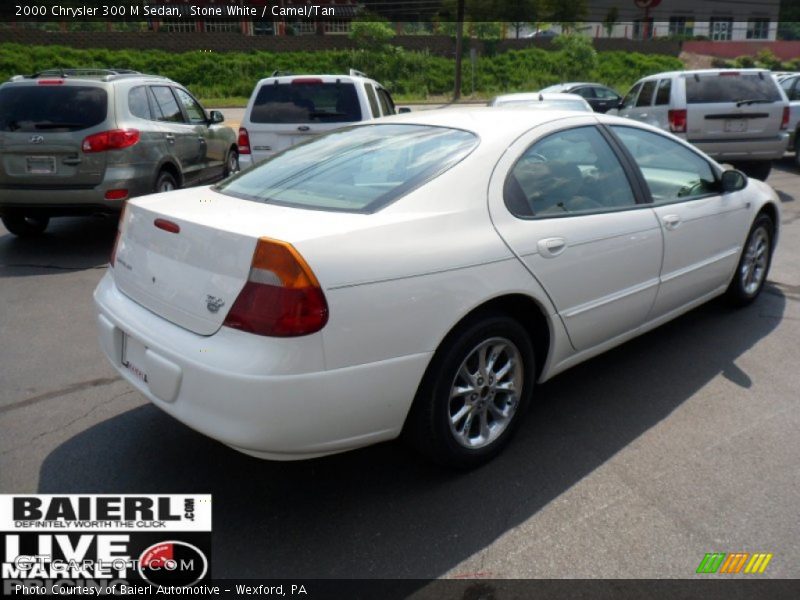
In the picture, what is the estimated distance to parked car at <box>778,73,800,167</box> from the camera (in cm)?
1270

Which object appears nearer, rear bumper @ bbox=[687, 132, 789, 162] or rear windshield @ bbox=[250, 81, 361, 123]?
rear windshield @ bbox=[250, 81, 361, 123]

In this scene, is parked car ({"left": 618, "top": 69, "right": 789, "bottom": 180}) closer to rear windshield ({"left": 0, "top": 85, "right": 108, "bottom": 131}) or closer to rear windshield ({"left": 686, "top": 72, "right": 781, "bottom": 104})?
rear windshield ({"left": 686, "top": 72, "right": 781, "bottom": 104})

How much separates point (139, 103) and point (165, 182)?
2.90ft

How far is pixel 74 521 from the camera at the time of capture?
2844 millimetres

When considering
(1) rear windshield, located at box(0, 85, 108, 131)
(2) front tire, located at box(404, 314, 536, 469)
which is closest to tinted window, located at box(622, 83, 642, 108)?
(1) rear windshield, located at box(0, 85, 108, 131)

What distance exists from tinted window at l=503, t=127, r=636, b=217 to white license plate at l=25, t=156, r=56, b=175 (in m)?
5.36

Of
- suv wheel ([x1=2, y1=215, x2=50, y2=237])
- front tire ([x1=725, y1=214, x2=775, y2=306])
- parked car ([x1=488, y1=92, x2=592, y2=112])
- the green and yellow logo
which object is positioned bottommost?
the green and yellow logo

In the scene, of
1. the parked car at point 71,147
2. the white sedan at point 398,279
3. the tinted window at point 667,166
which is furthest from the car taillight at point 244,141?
the tinted window at point 667,166

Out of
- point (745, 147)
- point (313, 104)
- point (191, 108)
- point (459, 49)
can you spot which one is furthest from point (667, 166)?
point (459, 49)

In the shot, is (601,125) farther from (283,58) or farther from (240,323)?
(283,58)

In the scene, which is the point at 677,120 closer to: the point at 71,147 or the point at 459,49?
the point at 71,147

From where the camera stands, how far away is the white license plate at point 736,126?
10305mm

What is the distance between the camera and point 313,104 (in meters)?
8.55

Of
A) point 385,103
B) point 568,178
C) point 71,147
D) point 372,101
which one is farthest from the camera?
point 385,103
